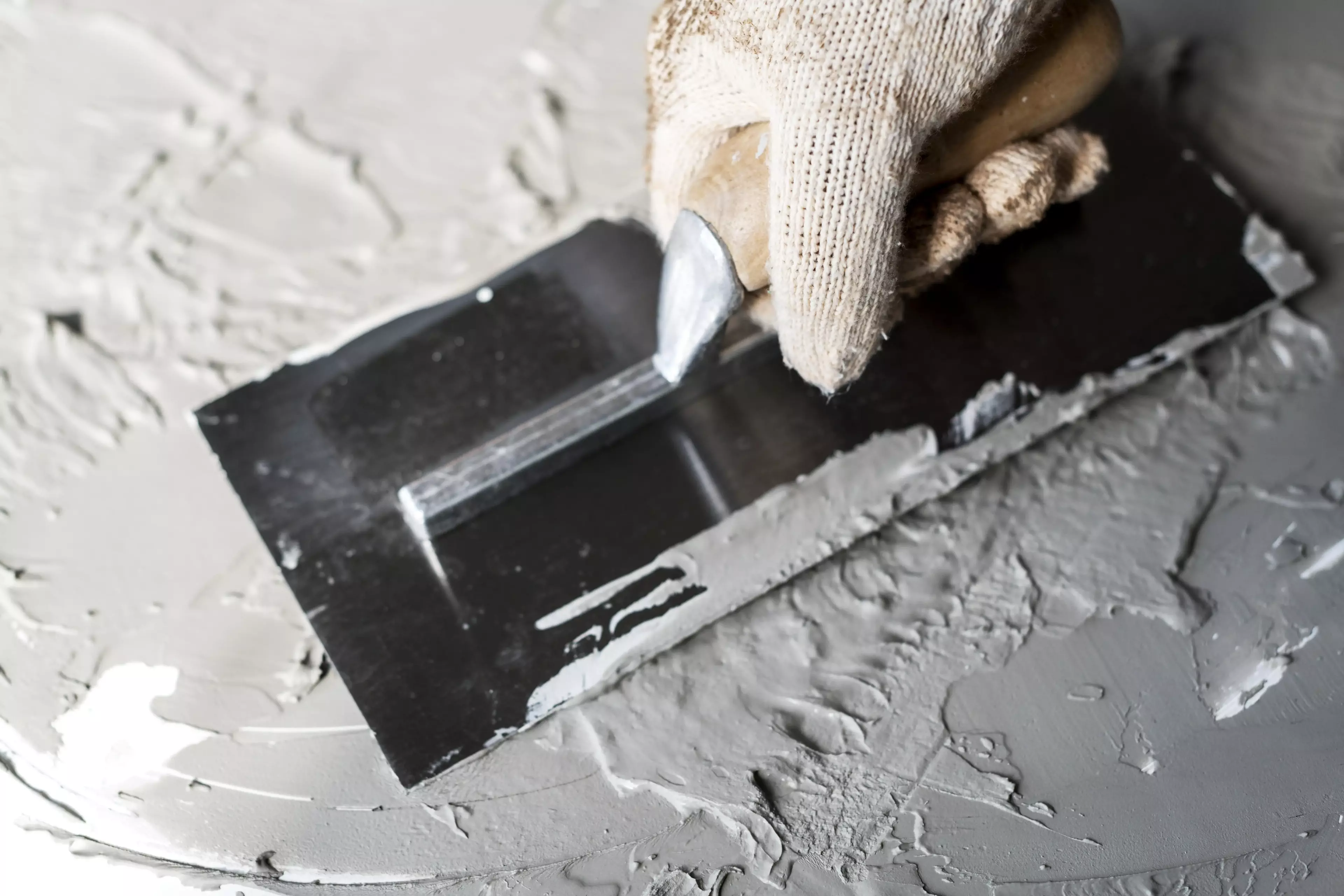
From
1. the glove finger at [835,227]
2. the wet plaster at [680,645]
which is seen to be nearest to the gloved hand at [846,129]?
the glove finger at [835,227]

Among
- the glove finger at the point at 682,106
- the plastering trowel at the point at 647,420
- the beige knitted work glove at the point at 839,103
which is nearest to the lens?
the beige knitted work glove at the point at 839,103

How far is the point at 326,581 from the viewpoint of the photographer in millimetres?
1369

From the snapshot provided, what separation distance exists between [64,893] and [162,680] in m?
0.26

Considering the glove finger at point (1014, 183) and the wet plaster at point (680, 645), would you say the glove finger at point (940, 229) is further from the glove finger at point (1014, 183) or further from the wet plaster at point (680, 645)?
the wet plaster at point (680, 645)

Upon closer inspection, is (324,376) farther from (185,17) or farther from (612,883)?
(185,17)

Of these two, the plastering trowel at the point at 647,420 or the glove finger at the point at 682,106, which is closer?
the glove finger at the point at 682,106

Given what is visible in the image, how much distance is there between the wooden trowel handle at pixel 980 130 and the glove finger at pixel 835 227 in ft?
0.20

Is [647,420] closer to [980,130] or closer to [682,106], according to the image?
[682,106]

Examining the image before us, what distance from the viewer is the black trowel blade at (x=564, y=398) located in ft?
4.37

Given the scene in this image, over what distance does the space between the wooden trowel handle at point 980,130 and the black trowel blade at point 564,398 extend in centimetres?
31

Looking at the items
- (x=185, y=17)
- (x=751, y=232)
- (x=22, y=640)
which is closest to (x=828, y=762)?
(x=751, y=232)

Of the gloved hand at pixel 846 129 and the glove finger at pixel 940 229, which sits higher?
the gloved hand at pixel 846 129

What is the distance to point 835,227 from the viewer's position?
1.09 meters

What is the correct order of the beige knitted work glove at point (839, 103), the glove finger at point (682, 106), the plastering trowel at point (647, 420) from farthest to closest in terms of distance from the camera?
the plastering trowel at point (647, 420) → the glove finger at point (682, 106) → the beige knitted work glove at point (839, 103)
